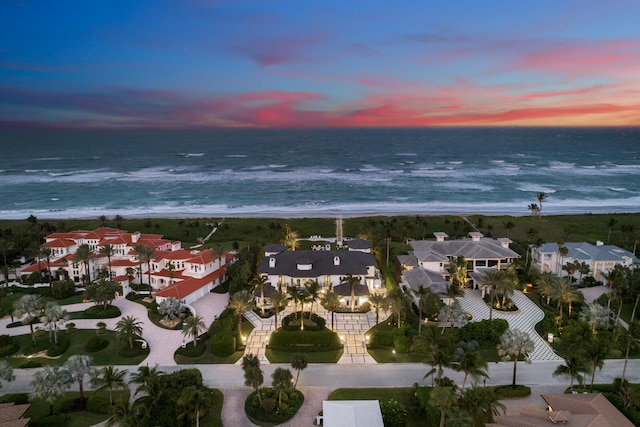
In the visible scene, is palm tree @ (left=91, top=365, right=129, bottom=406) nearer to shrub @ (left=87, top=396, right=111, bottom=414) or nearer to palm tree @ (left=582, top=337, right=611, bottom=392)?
shrub @ (left=87, top=396, right=111, bottom=414)

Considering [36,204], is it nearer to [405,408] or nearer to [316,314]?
[316,314]

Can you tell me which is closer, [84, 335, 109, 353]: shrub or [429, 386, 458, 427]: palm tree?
[429, 386, 458, 427]: palm tree

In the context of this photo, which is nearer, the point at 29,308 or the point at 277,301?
the point at 29,308

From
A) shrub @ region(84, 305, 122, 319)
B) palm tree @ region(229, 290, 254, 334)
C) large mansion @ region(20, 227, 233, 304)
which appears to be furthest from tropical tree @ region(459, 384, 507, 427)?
shrub @ region(84, 305, 122, 319)

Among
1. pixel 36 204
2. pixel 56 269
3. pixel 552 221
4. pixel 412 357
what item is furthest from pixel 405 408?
pixel 36 204

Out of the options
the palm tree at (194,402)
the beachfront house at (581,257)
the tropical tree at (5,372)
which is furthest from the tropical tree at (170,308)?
the beachfront house at (581,257)

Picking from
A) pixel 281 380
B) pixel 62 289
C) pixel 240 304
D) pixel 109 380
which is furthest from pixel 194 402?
pixel 62 289

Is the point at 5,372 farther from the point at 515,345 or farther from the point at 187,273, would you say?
the point at 515,345
